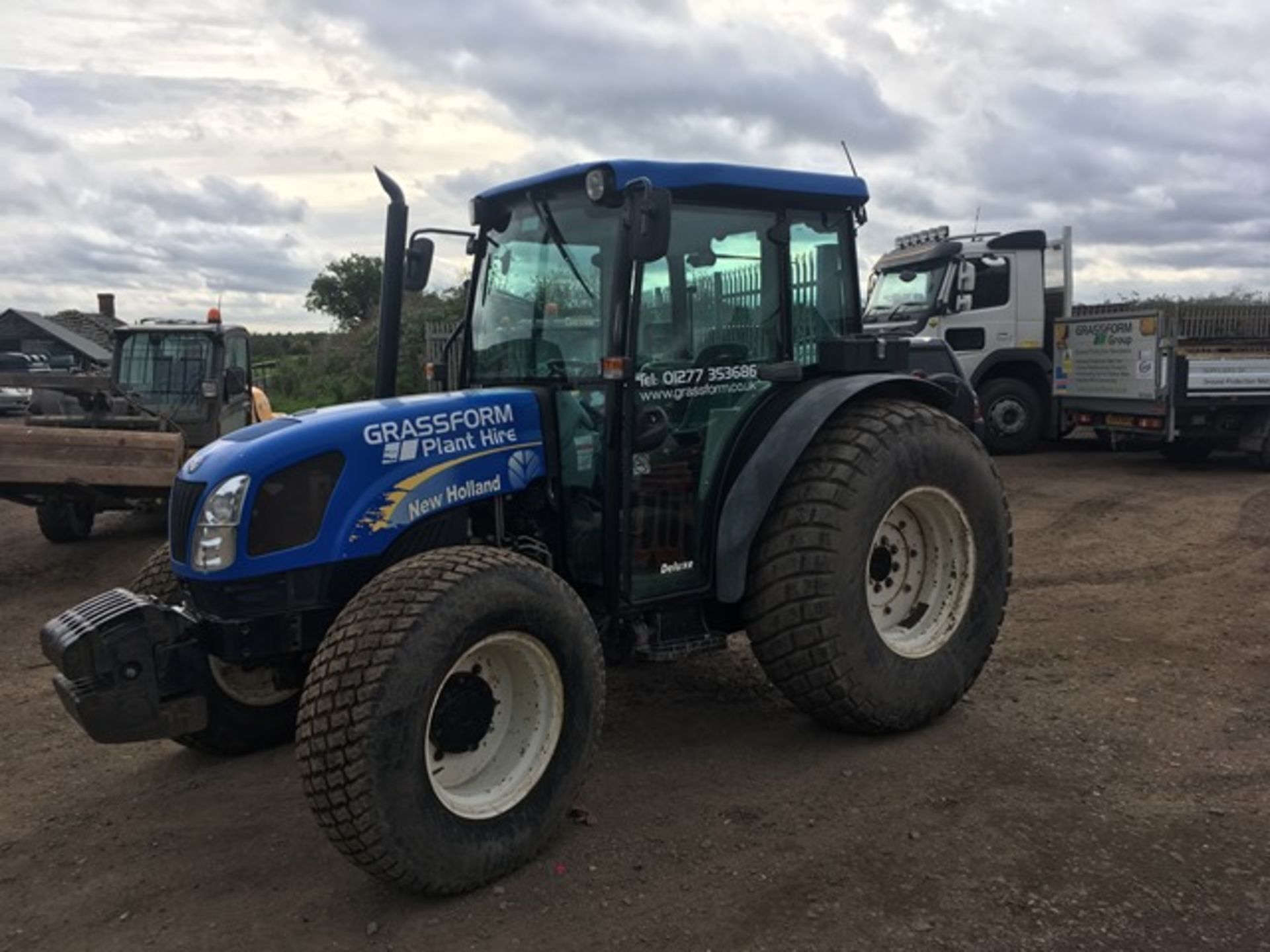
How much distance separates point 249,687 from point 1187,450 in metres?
12.2

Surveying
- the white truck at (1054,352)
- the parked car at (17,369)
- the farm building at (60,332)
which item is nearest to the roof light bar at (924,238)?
the white truck at (1054,352)

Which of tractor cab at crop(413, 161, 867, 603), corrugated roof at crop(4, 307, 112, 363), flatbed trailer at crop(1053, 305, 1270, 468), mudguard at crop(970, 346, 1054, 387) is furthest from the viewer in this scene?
corrugated roof at crop(4, 307, 112, 363)

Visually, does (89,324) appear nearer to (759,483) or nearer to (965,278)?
(965,278)

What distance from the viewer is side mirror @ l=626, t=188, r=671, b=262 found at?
3520 millimetres

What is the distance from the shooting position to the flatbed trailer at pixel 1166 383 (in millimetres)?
11656

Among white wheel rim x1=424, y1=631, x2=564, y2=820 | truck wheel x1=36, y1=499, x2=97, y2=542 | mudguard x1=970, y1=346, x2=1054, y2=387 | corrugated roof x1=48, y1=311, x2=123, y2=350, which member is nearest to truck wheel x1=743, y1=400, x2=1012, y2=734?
white wheel rim x1=424, y1=631, x2=564, y2=820

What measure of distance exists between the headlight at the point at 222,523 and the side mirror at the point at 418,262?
1.48 m

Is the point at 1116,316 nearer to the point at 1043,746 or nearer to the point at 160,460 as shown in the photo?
the point at 1043,746

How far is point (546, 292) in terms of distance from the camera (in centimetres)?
416

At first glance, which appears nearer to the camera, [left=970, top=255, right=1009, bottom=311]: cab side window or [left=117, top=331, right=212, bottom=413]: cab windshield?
[left=117, top=331, right=212, bottom=413]: cab windshield

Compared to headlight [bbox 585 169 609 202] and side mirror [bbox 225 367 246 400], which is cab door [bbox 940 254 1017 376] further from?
headlight [bbox 585 169 609 202]

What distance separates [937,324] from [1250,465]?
160 inches

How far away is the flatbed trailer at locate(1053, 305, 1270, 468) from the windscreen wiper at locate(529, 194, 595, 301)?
383 inches

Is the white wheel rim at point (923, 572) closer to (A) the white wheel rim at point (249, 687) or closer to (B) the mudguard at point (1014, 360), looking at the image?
(A) the white wheel rim at point (249, 687)
